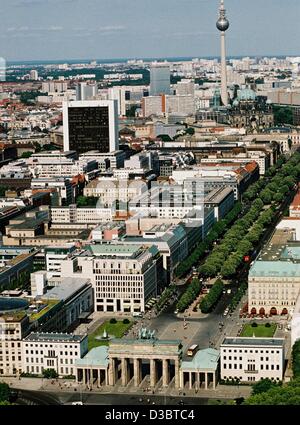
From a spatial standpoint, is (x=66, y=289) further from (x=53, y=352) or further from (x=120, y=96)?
(x=120, y=96)

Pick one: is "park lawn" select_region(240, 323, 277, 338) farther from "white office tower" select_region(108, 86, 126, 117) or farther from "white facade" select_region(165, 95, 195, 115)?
"white office tower" select_region(108, 86, 126, 117)

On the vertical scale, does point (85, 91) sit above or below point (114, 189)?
above

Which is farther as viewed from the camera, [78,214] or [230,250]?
[78,214]

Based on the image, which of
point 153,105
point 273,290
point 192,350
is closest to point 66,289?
point 192,350

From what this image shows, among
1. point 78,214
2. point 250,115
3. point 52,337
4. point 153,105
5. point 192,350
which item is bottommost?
point 192,350

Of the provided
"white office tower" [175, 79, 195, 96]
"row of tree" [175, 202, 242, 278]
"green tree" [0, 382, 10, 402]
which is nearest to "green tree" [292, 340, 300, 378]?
"green tree" [0, 382, 10, 402]

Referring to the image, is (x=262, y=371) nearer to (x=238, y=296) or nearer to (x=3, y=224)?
(x=238, y=296)
